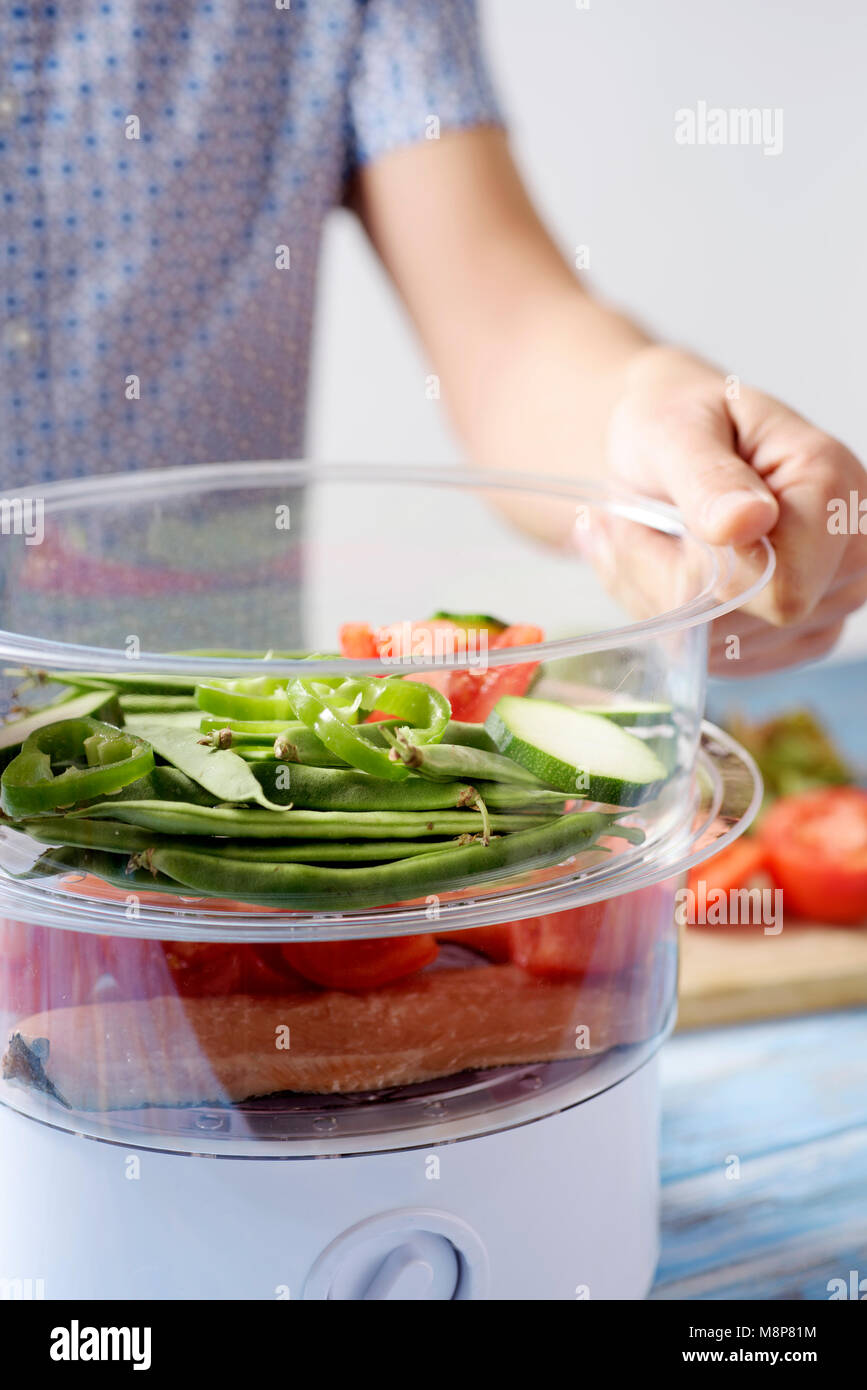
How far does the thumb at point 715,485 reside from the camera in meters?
0.71

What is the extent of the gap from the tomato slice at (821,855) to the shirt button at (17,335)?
99 centimetres

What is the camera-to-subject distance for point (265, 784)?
56cm

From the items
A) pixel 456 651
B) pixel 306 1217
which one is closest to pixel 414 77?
pixel 456 651

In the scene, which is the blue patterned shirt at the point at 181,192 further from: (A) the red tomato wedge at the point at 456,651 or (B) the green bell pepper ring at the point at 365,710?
(B) the green bell pepper ring at the point at 365,710

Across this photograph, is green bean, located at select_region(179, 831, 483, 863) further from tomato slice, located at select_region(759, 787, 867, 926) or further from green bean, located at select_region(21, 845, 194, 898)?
tomato slice, located at select_region(759, 787, 867, 926)

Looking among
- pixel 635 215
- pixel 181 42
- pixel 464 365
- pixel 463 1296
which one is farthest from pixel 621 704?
pixel 635 215

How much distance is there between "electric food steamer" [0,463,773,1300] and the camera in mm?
570

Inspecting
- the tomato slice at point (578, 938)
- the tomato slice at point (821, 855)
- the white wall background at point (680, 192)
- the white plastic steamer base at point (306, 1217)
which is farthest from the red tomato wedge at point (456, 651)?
the white wall background at point (680, 192)

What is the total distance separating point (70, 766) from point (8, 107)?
788 millimetres

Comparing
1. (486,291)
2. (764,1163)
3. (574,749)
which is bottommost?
(764,1163)

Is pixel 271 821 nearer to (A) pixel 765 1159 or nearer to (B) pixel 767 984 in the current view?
(A) pixel 765 1159

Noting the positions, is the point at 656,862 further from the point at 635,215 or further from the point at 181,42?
the point at 635,215

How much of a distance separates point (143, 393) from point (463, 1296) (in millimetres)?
878

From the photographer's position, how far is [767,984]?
1.21 metres
